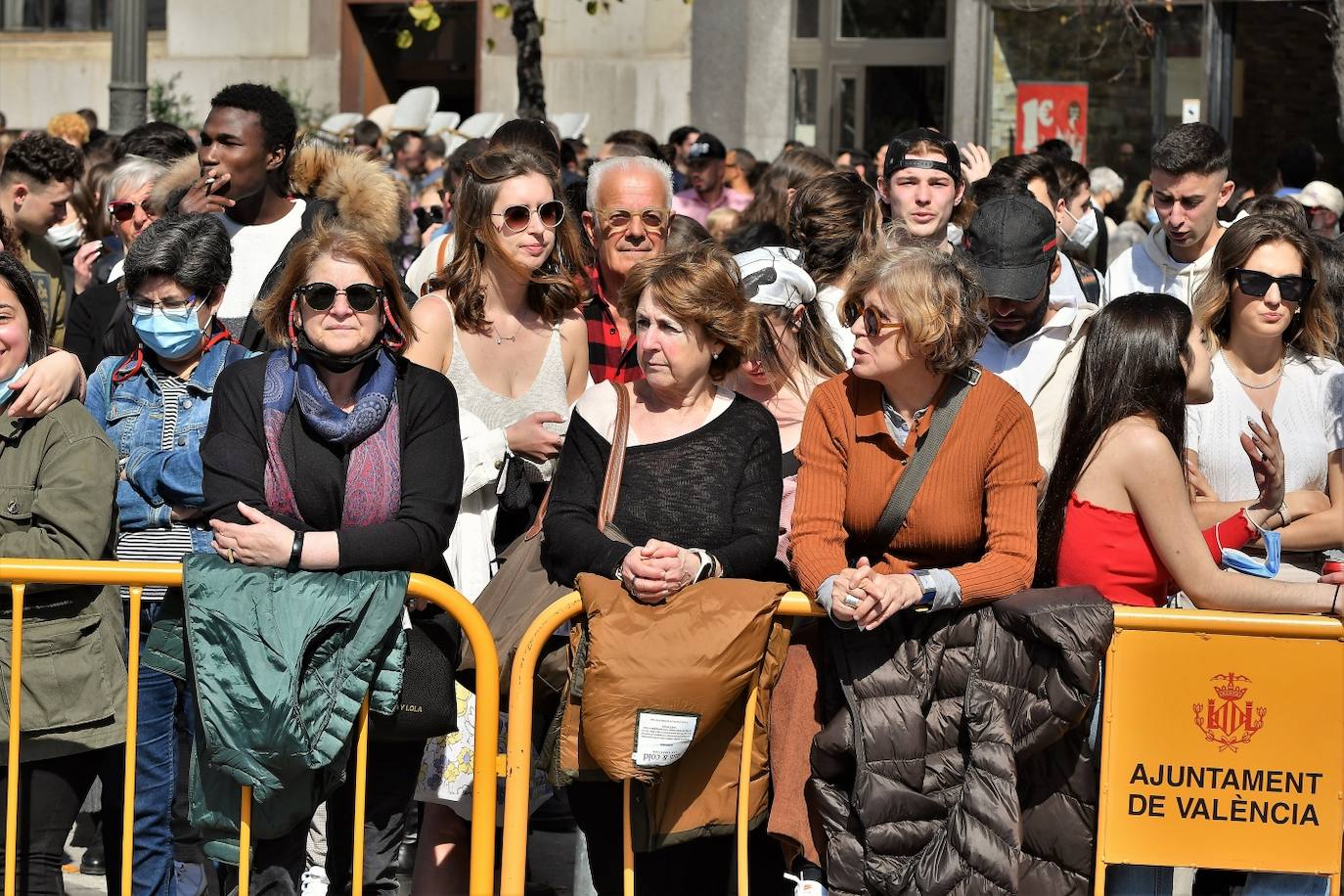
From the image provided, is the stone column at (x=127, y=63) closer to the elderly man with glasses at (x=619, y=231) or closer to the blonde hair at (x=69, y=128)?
the blonde hair at (x=69, y=128)

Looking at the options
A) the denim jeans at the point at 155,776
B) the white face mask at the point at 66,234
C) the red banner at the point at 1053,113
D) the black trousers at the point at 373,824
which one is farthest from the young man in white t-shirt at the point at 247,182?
the red banner at the point at 1053,113

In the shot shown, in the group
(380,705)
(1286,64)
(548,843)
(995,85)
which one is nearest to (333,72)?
(995,85)

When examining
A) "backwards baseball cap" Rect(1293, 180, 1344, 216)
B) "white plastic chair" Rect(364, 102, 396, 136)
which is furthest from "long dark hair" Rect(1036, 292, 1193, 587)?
"white plastic chair" Rect(364, 102, 396, 136)

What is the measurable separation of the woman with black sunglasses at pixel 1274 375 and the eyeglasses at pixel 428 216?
6.15 m

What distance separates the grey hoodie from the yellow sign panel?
274 cm

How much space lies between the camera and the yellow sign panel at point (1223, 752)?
13.8 feet

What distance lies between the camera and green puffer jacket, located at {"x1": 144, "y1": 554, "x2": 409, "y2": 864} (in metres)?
3.94

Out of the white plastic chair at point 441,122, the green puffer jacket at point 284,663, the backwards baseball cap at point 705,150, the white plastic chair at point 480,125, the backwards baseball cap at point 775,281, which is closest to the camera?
the green puffer jacket at point 284,663

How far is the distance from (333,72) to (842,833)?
2047 centimetres

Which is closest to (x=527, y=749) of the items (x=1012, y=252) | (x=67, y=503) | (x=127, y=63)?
(x=67, y=503)

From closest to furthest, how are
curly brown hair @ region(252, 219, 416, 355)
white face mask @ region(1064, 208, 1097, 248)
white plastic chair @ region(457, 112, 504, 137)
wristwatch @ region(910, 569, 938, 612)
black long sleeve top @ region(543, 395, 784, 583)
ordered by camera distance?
1. wristwatch @ region(910, 569, 938, 612)
2. black long sleeve top @ region(543, 395, 784, 583)
3. curly brown hair @ region(252, 219, 416, 355)
4. white face mask @ region(1064, 208, 1097, 248)
5. white plastic chair @ region(457, 112, 504, 137)

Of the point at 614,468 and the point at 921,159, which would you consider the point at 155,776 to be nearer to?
Answer: the point at 614,468

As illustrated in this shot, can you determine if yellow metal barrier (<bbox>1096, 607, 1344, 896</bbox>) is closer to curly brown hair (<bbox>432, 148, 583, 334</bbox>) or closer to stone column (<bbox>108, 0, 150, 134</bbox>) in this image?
curly brown hair (<bbox>432, 148, 583, 334</bbox>)

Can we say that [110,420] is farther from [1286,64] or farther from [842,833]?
[1286,64]
